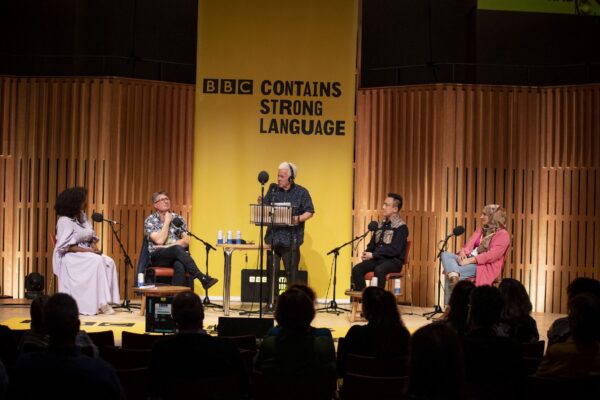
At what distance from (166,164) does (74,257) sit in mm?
2190

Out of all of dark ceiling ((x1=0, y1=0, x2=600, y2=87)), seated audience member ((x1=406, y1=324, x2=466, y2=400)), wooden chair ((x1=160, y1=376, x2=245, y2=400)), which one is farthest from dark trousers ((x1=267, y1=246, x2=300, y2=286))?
seated audience member ((x1=406, y1=324, x2=466, y2=400))

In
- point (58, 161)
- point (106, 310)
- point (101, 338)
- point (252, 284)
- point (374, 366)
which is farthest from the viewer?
point (58, 161)

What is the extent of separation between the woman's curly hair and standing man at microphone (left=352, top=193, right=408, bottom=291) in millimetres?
3138

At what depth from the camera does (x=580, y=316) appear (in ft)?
11.3

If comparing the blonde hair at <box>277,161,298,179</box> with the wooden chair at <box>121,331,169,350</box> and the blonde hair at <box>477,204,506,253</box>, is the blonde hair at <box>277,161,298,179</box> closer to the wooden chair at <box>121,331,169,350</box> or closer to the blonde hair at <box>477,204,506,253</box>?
the blonde hair at <box>477,204,506,253</box>

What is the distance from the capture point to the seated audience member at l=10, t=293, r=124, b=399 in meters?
2.84

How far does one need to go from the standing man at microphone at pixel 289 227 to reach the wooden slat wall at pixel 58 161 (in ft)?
6.92

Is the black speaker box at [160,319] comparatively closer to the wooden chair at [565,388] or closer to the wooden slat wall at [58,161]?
the wooden slat wall at [58,161]

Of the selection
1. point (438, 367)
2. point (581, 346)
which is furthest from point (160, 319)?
point (438, 367)

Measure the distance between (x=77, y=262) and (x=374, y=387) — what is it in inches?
227

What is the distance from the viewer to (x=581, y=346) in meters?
3.46

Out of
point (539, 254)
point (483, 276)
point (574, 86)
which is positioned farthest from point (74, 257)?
point (574, 86)

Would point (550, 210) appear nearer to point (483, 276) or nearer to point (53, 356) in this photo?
point (483, 276)

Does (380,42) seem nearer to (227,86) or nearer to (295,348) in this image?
(227,86)
